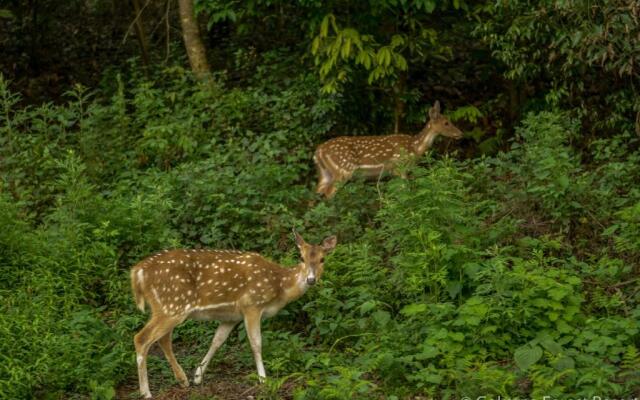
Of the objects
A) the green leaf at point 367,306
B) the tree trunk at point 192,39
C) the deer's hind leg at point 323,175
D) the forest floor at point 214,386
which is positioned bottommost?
the forest floor at point 214,386

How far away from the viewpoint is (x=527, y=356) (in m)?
8.81

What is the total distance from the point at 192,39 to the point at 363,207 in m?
5.16

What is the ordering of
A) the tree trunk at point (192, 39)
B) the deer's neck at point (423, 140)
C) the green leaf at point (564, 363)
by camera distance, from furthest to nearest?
the tree trunk at point (192, 39)
the deer's neck at point (423, 140)
the green leaf at point (564, 363)

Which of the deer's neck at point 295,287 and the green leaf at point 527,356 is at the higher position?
the deer's neck at point 295,287

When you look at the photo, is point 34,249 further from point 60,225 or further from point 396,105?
point 396,105

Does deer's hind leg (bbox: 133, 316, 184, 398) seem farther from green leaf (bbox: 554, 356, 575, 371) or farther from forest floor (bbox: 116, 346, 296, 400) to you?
green leaf (bbox: 554, 356, 575, 371)

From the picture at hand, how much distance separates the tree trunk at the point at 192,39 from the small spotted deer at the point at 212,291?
675cm

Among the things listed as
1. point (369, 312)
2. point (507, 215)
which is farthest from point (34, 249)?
point (507, 215)

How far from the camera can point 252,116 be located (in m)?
15.3

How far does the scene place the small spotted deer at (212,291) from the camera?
9.46m

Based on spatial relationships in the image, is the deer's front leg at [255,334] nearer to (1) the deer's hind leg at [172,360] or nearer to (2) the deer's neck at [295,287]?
(2) the deer's neck at [295,287]

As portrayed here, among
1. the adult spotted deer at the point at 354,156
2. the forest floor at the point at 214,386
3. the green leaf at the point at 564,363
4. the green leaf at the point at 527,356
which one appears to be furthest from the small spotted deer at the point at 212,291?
the adult spotted deer at the point at 354,156

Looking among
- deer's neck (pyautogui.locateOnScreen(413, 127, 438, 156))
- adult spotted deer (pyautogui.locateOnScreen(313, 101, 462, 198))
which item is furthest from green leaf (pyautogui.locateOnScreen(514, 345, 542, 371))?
deer's neck (pyautogui.locateOnScreen(413, 127, 438, 156))

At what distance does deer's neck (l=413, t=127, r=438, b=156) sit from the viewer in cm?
1438
